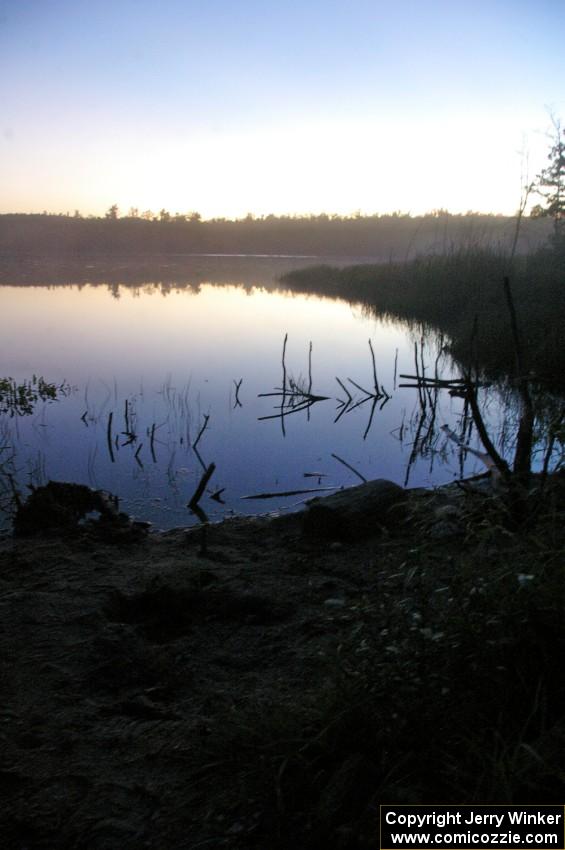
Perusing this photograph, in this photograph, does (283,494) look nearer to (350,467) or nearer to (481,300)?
(350,467)

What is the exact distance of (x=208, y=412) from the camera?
38.0 feet

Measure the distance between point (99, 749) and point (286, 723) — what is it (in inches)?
34.4

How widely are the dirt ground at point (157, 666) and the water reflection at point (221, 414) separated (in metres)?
1.79

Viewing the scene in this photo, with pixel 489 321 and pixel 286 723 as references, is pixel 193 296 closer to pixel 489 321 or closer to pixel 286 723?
pixel 489 321

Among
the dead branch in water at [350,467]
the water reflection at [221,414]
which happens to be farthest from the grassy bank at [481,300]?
the dead branch in water at [350,467]

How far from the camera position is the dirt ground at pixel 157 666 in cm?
238

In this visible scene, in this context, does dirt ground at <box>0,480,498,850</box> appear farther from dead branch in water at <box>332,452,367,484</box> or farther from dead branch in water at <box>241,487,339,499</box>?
dead branch in water at <box>332,452,367,484</box>

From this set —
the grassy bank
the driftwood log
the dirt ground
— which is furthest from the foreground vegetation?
the grassy bank

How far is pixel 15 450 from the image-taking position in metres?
8.91

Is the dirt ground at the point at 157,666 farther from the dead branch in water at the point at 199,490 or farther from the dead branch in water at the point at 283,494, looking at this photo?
the dead branch in water at the point at 283,494

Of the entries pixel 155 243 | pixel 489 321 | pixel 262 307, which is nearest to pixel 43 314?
pixel 262 307

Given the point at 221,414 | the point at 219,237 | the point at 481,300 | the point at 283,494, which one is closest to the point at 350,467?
the point at 283,494

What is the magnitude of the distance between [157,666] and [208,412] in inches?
325

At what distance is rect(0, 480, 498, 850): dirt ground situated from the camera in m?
2.38
